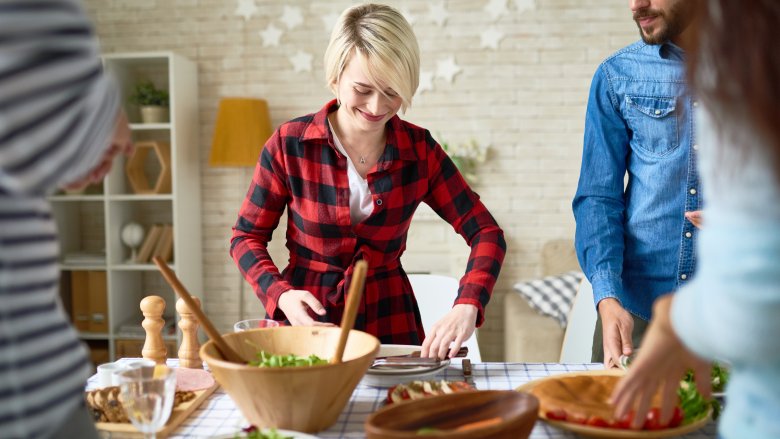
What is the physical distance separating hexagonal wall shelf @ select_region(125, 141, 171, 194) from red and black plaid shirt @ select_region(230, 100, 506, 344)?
2676 mm

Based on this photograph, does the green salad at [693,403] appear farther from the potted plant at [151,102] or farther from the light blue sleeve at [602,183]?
the potted plant at [151,102]

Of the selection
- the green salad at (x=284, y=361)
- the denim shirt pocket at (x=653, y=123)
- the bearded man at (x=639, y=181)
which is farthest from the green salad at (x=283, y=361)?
the denim shirt pocket at (x=653, y=123)

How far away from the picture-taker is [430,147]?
6.77ft

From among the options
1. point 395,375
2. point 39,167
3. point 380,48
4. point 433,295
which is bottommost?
point 433,295

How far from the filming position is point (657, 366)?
0.88 meters

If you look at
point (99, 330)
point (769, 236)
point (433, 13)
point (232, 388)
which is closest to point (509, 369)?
point (232, 388)

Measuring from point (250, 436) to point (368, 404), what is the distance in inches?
14.3

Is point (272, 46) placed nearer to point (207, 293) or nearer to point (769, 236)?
point (207, 293)

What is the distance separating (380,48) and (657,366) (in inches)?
45.0

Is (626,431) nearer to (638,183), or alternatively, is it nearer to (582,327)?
(638,183)

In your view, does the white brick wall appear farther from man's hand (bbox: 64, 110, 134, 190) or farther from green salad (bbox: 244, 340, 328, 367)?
man's hand (bbox: 64, 110, 134, 190)

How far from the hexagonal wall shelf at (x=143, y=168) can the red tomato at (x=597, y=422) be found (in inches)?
149

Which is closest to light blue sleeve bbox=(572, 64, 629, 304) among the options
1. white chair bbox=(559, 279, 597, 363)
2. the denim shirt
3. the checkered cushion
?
the denim shirt

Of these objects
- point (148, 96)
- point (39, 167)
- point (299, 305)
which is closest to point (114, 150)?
point (39, 167)
